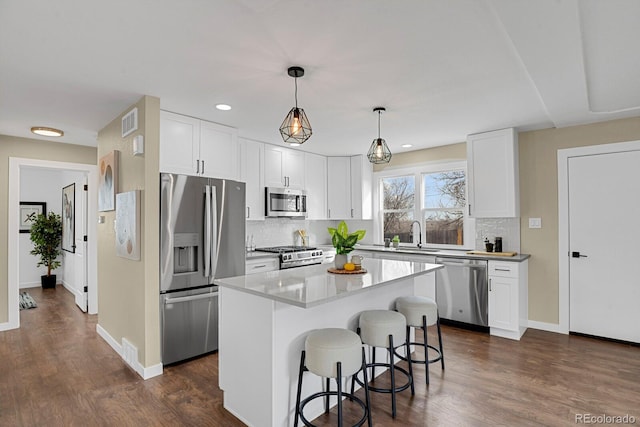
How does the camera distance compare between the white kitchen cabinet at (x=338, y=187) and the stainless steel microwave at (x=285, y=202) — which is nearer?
the stainless steel microwave at (x=285, y=202)

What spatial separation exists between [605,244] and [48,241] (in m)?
8.85


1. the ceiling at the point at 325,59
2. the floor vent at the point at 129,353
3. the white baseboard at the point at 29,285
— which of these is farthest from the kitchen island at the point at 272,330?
the white baseboard at the point at 29,285

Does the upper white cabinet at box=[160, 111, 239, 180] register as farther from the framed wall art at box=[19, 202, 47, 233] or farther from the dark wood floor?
the framed wall art at box=[19, 202, 47, 233]

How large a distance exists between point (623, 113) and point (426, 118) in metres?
→ 2.00

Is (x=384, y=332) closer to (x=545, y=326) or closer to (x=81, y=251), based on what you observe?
(x=545, y=326)

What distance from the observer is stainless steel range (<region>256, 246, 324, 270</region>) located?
4.57 meters

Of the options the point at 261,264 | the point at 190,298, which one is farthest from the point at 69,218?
the point at 190,298

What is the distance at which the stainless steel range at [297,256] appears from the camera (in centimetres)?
457

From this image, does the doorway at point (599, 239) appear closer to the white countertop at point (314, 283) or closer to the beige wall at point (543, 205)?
the beige wall at point (543, 205)

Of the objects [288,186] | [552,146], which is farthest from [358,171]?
[552,146]

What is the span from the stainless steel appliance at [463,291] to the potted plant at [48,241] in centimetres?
709

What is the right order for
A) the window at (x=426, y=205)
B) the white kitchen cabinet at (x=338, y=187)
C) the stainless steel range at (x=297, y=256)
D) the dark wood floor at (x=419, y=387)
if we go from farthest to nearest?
1. the white kitchen cabinet at (x=338, y=187)
2. the window at (x=426, y=205)
3. the stainless steel range at (x=297, y=256)
4. the dark wood floor at (x=419, y=387)

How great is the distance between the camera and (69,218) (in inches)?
250

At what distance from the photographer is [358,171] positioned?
18.7 ft
